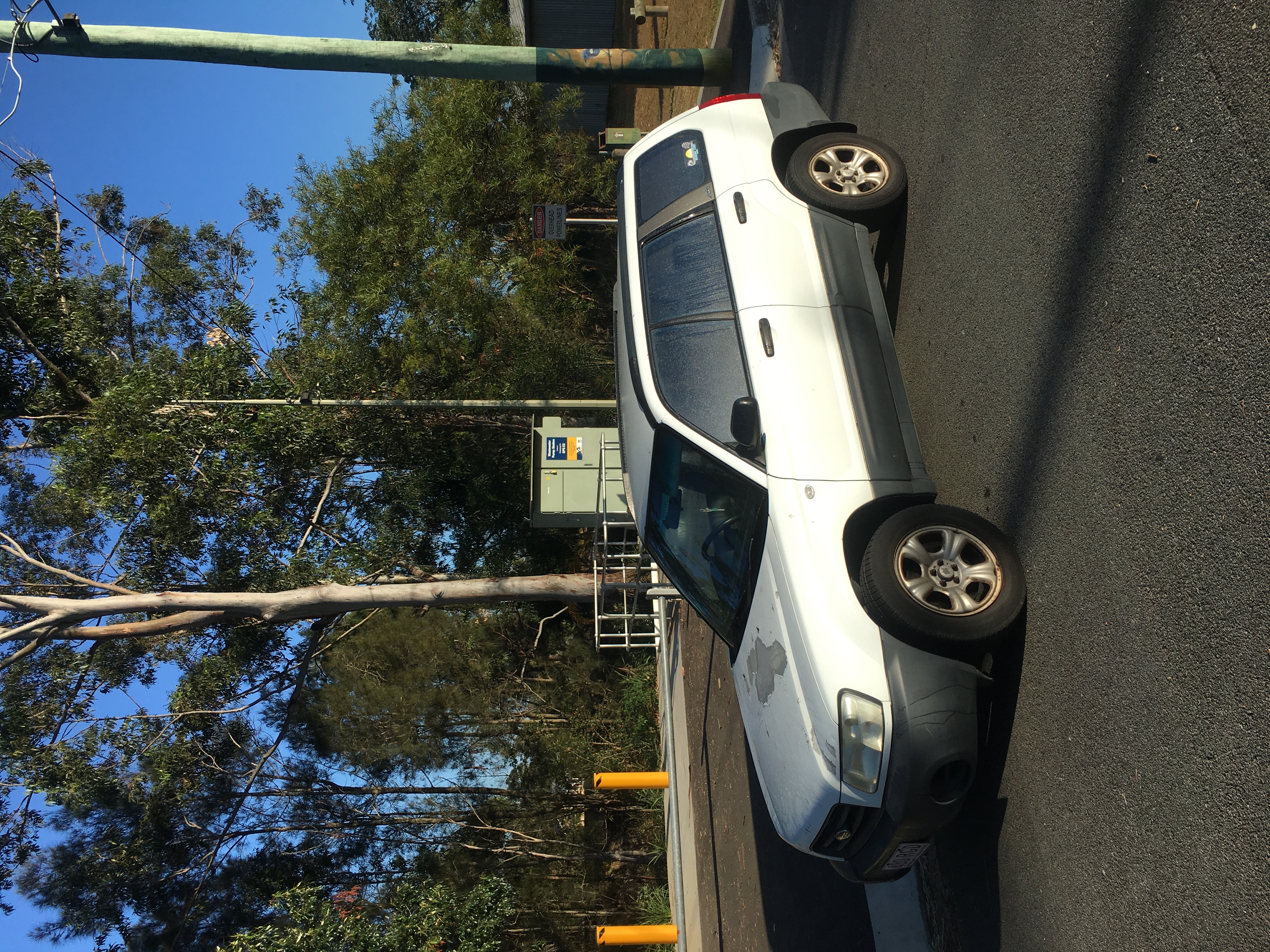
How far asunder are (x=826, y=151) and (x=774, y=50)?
399cm

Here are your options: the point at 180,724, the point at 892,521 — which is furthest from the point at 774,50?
the point at 180,724

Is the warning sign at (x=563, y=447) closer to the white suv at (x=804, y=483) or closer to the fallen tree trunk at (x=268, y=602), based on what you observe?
the fallen tree trunk at (x=268, y=602)

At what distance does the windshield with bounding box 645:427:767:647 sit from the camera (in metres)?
4.83

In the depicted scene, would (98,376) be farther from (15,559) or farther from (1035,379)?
(1035,379)

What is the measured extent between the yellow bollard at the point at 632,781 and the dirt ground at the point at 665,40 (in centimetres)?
899

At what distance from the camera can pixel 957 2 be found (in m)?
5.51

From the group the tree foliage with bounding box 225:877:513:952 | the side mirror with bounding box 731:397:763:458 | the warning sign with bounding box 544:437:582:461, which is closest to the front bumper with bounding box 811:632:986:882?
the side mirror with bounding box 731:397:763:458

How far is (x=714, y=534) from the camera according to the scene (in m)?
5.09

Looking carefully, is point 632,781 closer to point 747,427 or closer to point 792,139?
point 747,427

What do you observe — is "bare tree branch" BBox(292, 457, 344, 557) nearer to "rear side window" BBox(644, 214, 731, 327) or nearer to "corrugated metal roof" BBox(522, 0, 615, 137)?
"rear side window" BBox(644, 214, 731, 327)

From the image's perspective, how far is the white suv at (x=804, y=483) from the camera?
4.29 m

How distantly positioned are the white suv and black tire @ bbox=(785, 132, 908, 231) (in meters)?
0.01

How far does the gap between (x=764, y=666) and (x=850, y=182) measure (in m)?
3.27

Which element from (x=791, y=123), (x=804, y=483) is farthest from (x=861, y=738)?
(x=791, y=123)
